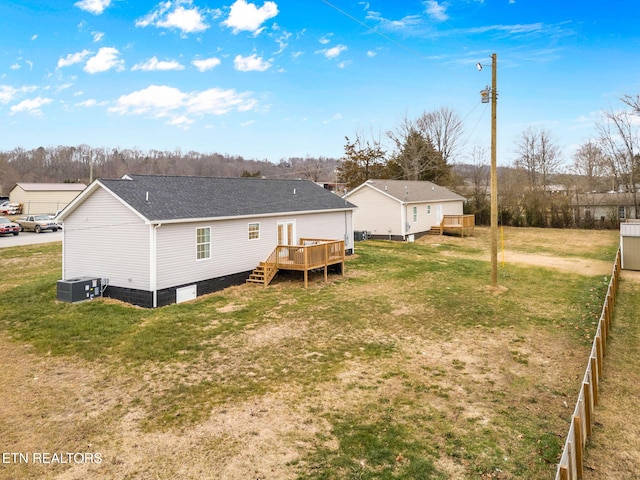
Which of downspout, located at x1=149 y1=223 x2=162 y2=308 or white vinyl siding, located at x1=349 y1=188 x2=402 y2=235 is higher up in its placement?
white vinyl siding, located at x1=349 y1=188 x2=402 y2=235

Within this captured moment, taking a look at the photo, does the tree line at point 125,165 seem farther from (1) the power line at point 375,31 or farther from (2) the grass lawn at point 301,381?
(2) the grass lawn at point 301,381

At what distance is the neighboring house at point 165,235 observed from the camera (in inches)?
522

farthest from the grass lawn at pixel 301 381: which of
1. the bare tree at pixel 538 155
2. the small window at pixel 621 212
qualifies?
the bare tree at pixel 538 155

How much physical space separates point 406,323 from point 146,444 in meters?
7.50

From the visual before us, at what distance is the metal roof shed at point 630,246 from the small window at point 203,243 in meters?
17.8

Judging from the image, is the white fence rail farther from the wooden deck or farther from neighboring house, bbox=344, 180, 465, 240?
neighboring house, bbox=344, 180, 465, 240

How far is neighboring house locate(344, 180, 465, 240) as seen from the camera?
29.5m

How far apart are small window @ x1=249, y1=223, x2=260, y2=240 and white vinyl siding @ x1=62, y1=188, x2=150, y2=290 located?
446 centimetres

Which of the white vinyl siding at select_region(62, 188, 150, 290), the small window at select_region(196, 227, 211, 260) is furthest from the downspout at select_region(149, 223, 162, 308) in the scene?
the small window at select_region(196, 227, 211, 260)

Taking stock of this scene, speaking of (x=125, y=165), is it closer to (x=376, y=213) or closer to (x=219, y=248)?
(x=376, y=213)

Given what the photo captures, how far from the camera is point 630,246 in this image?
18.1 metres

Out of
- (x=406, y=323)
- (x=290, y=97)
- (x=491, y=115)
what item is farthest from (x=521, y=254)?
(x=290, y=97)

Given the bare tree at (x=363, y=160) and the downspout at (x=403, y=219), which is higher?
the bare tree at (x=363, y=160)

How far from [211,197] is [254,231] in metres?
2.20
